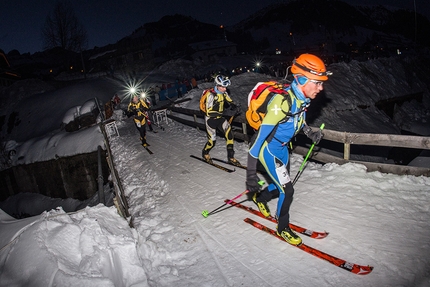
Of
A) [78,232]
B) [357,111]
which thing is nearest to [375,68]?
[357,111]

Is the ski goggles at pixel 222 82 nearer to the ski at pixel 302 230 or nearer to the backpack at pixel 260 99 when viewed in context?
the backpack at pixel 260 99

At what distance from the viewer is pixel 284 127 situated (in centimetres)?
372

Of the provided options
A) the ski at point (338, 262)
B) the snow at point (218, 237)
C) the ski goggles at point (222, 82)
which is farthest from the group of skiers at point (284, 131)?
the ski goggles at point (222, 82)

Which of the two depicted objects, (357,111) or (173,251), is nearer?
(173,251)

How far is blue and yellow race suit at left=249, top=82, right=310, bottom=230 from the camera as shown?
3482 mm

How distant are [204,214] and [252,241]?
52.3 inches

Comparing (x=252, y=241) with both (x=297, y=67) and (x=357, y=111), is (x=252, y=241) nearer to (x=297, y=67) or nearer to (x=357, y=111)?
(x=297, y=67)

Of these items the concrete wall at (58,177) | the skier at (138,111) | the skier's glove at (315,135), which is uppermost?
the skier at (138,111)

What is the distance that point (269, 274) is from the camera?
355cm

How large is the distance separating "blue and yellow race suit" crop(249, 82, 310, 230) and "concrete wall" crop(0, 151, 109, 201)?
45.4ft

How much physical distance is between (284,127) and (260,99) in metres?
0.58

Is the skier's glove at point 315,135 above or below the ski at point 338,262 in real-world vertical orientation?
above

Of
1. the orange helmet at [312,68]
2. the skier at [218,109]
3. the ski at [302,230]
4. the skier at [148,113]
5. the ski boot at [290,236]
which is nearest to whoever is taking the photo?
the orange helmet at [312,68]

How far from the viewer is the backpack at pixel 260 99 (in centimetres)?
375
